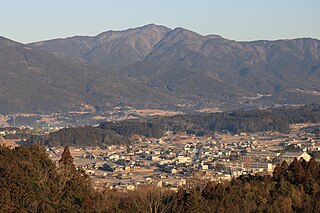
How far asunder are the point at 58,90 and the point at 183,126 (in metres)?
75.1

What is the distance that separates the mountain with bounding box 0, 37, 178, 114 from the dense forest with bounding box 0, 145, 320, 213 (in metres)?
121

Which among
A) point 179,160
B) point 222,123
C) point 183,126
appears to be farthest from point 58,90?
point 179,160

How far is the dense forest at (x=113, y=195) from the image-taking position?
95.0 ft

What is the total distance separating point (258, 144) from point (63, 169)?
48935 mm

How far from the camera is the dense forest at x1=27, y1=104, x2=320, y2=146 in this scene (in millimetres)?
86062

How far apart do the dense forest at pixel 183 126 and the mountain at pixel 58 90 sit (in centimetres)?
5027

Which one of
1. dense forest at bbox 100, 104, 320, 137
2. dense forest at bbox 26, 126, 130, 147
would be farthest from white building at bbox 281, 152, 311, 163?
dense forest at bbox 100, 104, 320, 137

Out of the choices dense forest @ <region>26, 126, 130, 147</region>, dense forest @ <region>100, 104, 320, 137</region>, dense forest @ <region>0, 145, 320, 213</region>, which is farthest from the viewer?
dense forest @ <region>100, 104, 320, 137</region>

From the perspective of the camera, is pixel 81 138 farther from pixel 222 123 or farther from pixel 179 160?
pixel 222 123

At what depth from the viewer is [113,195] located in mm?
34406

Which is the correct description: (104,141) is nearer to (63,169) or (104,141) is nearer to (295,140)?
(295,140)

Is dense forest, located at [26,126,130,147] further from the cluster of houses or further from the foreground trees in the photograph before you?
the foreground trees

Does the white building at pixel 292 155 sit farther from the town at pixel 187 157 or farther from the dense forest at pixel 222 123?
the dense forest at pixel 222 123

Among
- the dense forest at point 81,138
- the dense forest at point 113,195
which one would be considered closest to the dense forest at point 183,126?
the dense forest at point 81,138
